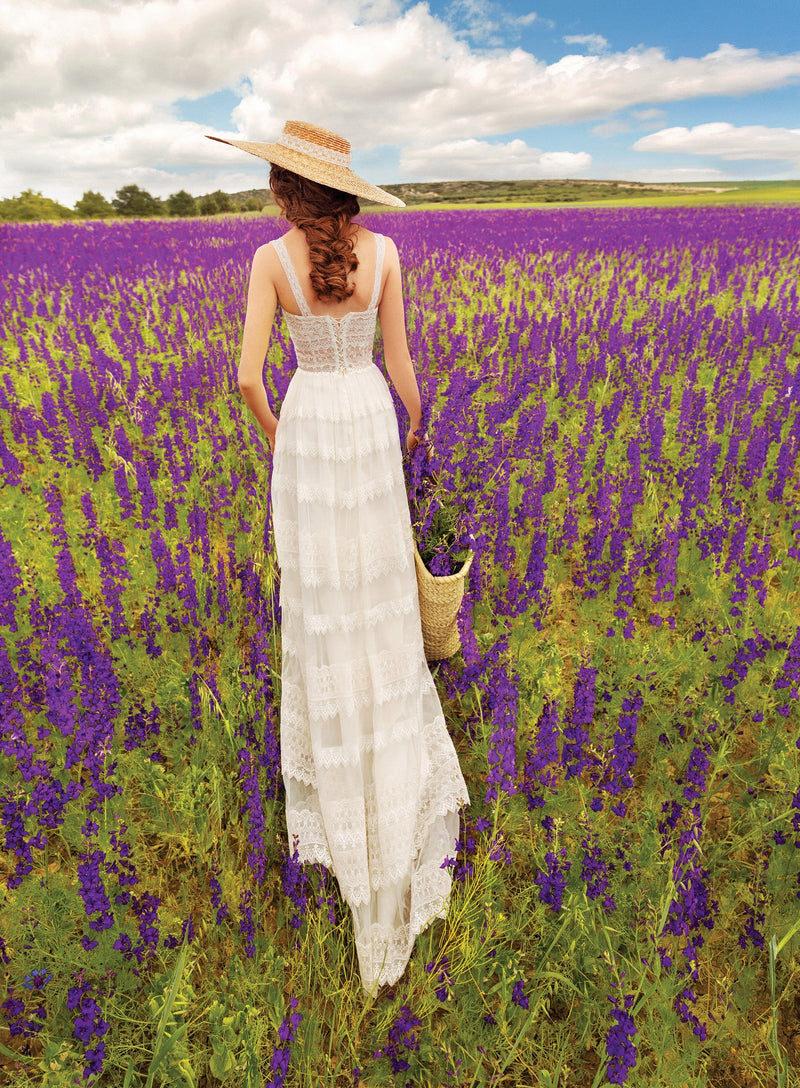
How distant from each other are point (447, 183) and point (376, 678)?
232ft

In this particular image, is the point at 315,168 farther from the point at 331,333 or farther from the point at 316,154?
the point at 331,333

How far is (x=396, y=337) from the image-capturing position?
6.75 feet

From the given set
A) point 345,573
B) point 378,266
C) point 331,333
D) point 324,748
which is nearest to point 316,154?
point 378,266

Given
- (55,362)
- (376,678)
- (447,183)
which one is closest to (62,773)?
(376,678)

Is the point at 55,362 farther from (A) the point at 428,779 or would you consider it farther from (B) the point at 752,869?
(B) the point at 752,869

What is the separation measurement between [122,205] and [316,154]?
168 ft

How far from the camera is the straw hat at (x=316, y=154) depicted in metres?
1.63

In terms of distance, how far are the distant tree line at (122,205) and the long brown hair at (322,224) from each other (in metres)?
40.8

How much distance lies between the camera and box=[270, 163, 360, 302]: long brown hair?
5.46 feet

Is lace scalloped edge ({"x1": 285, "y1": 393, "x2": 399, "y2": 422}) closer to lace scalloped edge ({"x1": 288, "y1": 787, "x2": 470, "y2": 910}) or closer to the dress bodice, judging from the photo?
the dress bodice

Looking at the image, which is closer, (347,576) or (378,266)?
(378,266)

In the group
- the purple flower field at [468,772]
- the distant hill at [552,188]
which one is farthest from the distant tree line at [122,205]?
the purple flower field at [468,772]

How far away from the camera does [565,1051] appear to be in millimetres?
1535

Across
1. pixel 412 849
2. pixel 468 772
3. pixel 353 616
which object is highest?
pixel 353 616
